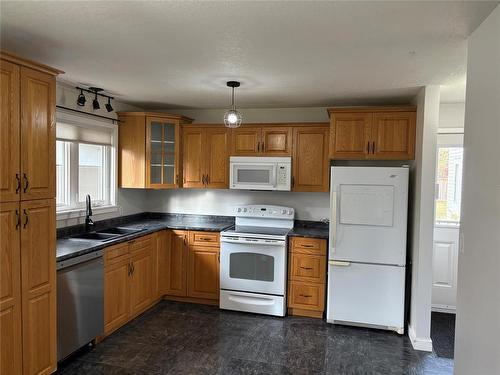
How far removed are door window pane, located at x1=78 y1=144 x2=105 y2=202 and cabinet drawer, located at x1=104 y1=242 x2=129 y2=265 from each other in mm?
809

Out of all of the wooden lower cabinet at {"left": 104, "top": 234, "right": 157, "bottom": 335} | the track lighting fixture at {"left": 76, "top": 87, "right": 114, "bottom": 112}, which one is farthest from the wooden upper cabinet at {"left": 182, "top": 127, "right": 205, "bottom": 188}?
the track lighting fixture at {"left": 76, "top": 87, "right": 114, "bottom": 112}

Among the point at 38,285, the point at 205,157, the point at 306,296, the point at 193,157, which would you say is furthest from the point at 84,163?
the point at 306,296

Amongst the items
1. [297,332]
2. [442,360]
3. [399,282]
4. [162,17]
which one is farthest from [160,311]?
[162,17]

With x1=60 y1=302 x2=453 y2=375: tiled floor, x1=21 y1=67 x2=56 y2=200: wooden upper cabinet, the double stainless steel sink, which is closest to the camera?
x1=21 y1=67 x2=56 y2=200: wooden upper cabinet

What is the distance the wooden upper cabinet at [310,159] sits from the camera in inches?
161

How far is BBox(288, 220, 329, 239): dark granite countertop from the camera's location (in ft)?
12.7

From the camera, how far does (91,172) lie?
13.0 ft

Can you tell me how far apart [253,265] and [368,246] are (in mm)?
1223

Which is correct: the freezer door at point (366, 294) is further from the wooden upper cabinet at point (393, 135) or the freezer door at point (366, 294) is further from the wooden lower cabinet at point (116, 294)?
the wooden lower cabinet at point (116, 294)

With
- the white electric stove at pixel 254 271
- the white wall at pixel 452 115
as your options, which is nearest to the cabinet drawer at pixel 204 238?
the white electric stove at pixel 254 271

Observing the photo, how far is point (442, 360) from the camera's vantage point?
3045 millimetres

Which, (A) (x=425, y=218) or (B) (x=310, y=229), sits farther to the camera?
(B) (x=310, y=229)

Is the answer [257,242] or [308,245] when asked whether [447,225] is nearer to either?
[308,245]

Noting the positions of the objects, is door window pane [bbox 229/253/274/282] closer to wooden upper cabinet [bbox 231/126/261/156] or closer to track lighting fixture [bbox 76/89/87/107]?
wooden upper cabinet [bbox 231/126/261/156]
